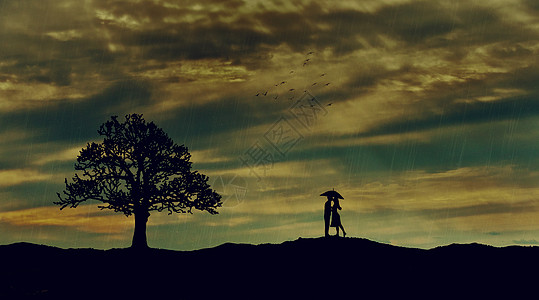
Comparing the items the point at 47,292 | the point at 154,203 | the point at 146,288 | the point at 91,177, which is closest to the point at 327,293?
the point at 146,288

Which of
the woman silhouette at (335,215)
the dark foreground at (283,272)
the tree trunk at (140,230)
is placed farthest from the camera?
the tree trunk at (140,230)

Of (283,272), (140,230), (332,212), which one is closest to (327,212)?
(332,212)

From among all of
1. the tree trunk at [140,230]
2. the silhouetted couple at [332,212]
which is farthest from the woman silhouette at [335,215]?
the tree trunk at [140,230]

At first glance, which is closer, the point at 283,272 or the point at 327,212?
the point at 283,272

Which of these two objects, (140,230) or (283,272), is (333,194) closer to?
(283,272)

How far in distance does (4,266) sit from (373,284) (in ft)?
75.3

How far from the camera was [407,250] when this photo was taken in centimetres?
3944

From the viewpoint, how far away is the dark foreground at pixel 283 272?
30891 millimetres

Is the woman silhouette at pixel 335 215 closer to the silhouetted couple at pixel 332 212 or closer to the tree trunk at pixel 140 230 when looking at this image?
the silhouetted couple at pixel 332 212

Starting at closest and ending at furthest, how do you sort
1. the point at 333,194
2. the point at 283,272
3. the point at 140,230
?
the point at 283,272 < the point at 333,194 < the point at 140,230

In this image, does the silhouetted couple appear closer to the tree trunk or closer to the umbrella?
the umbrella

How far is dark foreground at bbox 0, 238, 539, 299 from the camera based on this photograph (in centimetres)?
3089

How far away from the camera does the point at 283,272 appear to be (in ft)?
111

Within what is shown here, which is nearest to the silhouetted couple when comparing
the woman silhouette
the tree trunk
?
the woman silhouette
